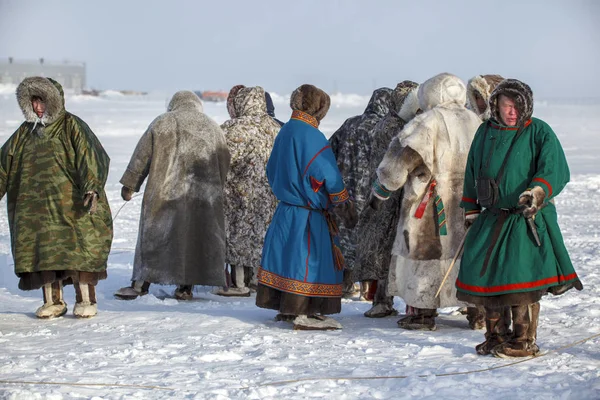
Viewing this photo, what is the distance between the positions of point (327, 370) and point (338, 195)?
4.61 ft

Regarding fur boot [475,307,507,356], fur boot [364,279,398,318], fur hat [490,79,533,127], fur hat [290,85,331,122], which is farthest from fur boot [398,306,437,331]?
fur hat [490,79,533,127]

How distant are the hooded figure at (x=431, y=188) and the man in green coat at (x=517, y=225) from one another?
2.47 ft

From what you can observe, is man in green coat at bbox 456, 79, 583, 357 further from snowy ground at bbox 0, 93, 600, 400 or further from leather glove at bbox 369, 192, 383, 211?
leather glove at bbox 369, 192, 383, 211

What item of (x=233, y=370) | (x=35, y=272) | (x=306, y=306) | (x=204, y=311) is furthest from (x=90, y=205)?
(x=233, y=370)

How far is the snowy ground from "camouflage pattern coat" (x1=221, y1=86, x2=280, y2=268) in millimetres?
512

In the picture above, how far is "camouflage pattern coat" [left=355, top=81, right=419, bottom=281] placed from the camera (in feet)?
22.4

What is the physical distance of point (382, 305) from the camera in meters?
6.98

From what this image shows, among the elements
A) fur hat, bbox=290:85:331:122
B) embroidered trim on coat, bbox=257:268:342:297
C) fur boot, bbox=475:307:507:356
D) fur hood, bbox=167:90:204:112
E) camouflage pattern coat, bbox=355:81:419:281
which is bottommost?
fur boot, bbox=475:307:507:356

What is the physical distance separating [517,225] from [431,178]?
1.05m

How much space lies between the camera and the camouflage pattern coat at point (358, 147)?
7.55 m

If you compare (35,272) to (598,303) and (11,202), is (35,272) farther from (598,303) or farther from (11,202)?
(598,303)

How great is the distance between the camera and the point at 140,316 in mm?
6918

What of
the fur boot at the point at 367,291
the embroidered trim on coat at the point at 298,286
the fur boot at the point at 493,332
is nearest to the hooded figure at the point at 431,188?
the embroidered trim on coat at the point at 298,286

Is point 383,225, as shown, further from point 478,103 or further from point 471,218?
point 471,218
